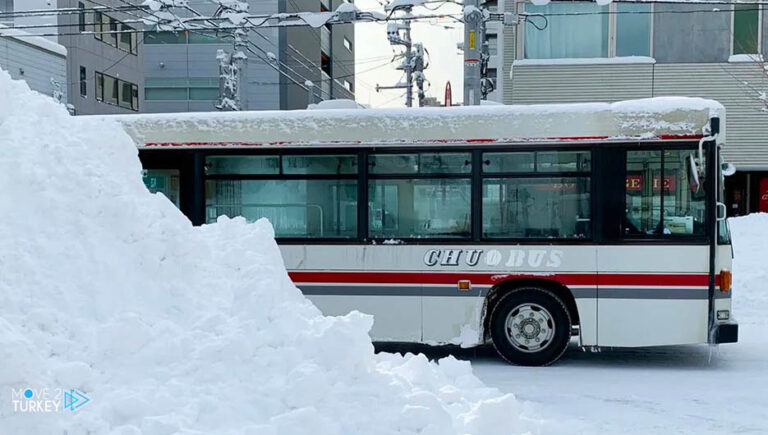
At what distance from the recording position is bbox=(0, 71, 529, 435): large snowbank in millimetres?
4160

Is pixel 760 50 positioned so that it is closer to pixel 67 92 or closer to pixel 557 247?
pixel 557 247

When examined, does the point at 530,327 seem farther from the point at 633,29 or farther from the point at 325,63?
the point at 325,63

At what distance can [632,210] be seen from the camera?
27.9ft

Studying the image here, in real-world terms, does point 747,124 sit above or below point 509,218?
above

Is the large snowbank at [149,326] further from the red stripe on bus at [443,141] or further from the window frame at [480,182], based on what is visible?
the red stripe on bus at [443,141]

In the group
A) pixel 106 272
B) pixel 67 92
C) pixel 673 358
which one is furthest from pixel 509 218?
pixel 67 92

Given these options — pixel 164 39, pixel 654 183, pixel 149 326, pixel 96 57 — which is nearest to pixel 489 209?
pixel 654 183

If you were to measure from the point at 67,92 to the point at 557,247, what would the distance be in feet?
109

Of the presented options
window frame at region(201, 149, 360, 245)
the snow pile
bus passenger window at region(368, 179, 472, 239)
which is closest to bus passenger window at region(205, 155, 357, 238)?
window frame at region(201, 149, 360, 245)

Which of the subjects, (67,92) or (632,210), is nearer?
(632,210)

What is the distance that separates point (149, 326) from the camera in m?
4.71

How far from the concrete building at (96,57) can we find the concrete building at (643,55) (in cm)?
2233

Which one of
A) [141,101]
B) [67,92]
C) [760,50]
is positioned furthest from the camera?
[141,101]

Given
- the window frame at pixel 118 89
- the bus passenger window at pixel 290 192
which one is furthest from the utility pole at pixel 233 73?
the window frame at pixel 118 89
